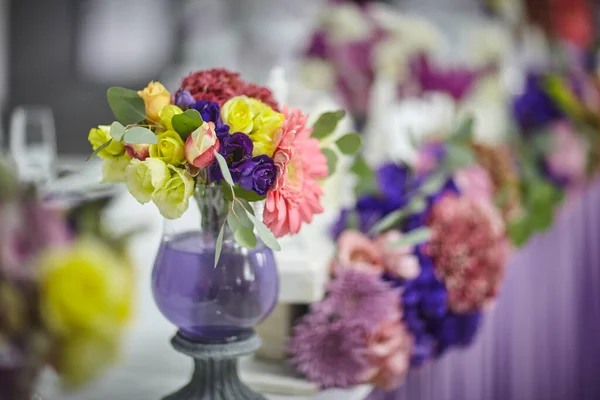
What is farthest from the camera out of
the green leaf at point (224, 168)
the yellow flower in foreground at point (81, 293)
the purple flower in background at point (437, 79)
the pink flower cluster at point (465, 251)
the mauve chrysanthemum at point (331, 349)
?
the purple flower in background at point (437, 79)

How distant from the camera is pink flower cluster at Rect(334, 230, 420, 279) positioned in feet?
2.79

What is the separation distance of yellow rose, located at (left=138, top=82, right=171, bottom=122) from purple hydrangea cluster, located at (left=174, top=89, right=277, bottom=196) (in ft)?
0.11

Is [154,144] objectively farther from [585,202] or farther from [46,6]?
[46,6]

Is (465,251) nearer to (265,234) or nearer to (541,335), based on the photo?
(265,234)

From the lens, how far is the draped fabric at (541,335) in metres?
1.13

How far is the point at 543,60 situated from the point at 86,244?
2.69 meters

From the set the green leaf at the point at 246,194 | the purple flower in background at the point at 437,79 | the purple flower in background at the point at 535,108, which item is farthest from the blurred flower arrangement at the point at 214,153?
the purple flower in background at the point at 535,108

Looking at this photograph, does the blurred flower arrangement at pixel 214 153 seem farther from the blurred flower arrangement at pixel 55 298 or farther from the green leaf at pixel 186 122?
the blurred flower arrangement at pixel 55 298

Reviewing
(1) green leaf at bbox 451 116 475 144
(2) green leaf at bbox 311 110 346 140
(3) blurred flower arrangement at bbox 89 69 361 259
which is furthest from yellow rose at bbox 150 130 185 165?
(1) green leaf at bbox 451 116 475 144

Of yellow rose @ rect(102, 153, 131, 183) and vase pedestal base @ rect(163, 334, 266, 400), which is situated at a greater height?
yellow rose @ rect(102, 153, 131, 183)

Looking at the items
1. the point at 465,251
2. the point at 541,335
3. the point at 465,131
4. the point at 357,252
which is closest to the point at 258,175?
the point at 357,252

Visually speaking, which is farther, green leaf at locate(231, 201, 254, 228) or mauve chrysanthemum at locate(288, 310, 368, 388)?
mauve chrysanthemum at locate(288, 310, 368, 388)

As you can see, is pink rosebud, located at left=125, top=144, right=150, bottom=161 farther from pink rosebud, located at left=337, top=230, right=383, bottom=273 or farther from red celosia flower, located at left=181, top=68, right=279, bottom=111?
pink rosebud, located at left=337, top=230, right=383, bottom=273

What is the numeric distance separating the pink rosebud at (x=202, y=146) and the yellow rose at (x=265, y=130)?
0.04 meters
